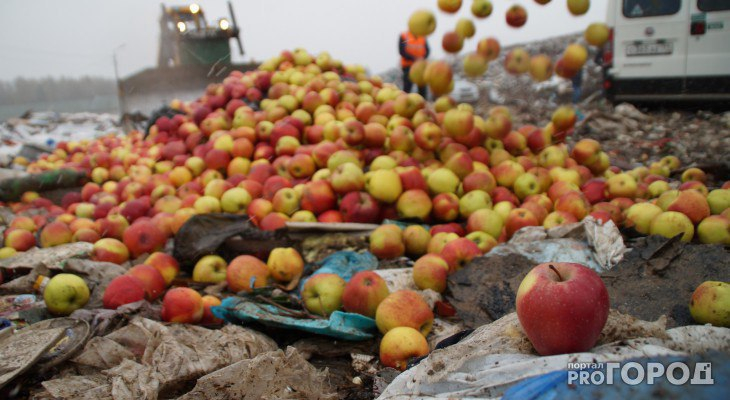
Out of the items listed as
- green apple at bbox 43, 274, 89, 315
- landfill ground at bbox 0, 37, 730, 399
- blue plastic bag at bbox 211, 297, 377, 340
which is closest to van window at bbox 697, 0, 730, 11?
landfill ground at bbox 0, 37, 730, 399

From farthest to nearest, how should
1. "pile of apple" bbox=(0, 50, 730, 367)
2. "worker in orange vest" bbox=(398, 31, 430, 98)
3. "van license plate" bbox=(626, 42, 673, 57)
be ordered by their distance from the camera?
"worker in orange vest" bbox=(398, 31, 430, 98)
"van license plate" bbox=(626, 42, 673, 57)
"pile of apple" bbox=(0, 50, 730, 367)

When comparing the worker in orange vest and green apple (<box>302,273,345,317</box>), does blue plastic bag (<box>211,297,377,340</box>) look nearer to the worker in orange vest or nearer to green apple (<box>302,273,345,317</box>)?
green apple (<box>302,273,345,317</box>)

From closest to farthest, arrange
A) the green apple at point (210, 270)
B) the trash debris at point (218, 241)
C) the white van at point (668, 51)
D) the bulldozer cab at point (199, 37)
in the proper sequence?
the green apple at point (210, 270), the trash debris at point (218, 241), the white van at point (668, 51), the bulldozer cab at point (199, 37)

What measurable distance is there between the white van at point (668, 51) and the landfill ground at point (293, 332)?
22.3 feet

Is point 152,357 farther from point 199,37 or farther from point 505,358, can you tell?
point 199,37

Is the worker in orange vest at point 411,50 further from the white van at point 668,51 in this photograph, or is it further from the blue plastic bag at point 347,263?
the blue plastic bag at point 347,263

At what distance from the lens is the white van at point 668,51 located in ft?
26.0

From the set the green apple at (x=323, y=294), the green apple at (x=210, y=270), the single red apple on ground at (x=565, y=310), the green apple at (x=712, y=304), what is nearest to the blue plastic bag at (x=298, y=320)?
the green apple at (x=323, y=294)

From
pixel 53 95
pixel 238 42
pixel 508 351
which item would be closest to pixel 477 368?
pixel 508 351

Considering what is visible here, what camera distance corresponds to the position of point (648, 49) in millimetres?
8578

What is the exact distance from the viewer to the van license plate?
841cm

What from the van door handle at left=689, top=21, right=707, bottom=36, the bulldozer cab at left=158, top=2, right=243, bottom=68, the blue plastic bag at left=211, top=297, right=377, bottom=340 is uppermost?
the bulldozer cab at left=158, top=2, right=243, bottom=68

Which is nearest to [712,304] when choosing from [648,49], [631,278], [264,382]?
[631,278]

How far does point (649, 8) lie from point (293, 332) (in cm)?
883
